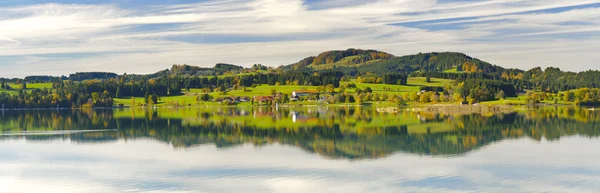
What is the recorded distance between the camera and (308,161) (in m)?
33.5

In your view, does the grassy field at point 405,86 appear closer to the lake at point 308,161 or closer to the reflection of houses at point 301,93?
the reflection of houses at point 301,93

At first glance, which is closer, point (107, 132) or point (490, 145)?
point (490, 145)

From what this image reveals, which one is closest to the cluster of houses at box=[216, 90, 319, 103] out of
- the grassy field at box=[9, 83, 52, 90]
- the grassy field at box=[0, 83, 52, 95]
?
the grassy field at box=[0, 83, 52, 95]

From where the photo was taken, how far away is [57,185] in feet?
90.2

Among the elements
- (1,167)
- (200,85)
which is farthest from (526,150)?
(200,85)

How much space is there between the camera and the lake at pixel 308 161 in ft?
87.8

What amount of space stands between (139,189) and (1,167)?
11129 mm

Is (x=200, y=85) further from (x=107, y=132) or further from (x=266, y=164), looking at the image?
(x=266, y=164)

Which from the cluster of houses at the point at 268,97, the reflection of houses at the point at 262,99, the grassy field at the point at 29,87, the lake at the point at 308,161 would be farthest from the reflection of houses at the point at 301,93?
the lake at the point at 308,161

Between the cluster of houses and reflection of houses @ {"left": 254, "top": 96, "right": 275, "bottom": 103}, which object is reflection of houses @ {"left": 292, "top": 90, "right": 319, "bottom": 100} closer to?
the cluster of houses

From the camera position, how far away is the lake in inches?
1053

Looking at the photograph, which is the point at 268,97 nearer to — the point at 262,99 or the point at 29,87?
the point at 262,99

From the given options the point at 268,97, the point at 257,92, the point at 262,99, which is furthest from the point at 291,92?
the point at 262,99

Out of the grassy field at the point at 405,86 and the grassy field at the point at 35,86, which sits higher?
the grassy field at the point at 35,86
